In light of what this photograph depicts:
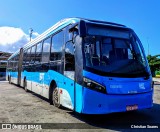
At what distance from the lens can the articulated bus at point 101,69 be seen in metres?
6.89

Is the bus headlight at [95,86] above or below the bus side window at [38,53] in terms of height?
below

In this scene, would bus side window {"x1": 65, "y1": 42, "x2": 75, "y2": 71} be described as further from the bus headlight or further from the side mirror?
the bus headlight

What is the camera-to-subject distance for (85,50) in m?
7.34

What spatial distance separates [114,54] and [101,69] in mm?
810

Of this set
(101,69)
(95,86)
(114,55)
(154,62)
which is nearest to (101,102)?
(95,86)

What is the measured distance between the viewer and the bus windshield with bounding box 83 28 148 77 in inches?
285

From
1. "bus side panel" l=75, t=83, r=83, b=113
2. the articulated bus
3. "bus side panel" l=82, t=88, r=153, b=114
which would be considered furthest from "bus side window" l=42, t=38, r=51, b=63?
"bus side panel" l=82, t=88, r=153, b=114

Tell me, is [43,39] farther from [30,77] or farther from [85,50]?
[85,50]

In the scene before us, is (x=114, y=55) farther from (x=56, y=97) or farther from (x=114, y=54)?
(x=56, y=97)

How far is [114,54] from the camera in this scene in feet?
25.1

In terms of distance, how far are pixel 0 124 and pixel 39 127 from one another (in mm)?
1121

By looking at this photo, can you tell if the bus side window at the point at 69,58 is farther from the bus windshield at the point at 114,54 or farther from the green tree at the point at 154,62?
the green tree at the point at 154,62

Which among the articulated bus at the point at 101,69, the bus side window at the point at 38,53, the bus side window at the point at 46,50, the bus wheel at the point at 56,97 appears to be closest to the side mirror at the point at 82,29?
the articulated bus at the point at 101,69

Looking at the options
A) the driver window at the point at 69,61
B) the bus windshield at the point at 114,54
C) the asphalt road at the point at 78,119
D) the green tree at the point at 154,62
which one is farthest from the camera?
the green tree at the point at 154,62
